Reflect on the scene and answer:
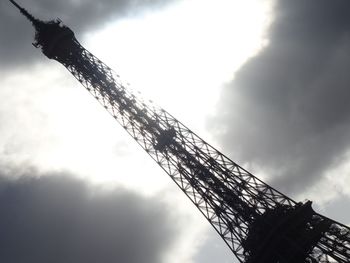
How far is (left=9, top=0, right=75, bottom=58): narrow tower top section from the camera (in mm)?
47656

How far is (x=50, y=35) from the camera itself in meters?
48.0

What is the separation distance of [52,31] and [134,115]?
18.6 m

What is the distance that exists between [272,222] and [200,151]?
32.8 feet

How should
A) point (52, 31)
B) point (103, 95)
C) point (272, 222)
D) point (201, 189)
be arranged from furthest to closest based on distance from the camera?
point (52, 31) < point (103, 95) < point (201, 189) < point (272, 222)

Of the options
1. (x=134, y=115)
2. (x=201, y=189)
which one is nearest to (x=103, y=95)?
(x=134, y=115)

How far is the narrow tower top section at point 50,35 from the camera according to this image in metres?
47.7

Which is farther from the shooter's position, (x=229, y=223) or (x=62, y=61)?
(x=62, y=61)

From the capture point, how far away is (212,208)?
32031 millimetres

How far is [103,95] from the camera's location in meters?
43.4

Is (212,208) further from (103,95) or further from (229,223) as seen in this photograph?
(103,95)

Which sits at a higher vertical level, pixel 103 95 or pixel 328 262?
pixel 103 95

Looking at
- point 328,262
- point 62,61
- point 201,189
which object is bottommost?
point 328,262

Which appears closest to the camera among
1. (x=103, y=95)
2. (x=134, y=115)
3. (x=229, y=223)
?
(x=229, y=223)

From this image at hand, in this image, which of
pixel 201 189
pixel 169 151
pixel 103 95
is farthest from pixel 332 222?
pixel 103 95
